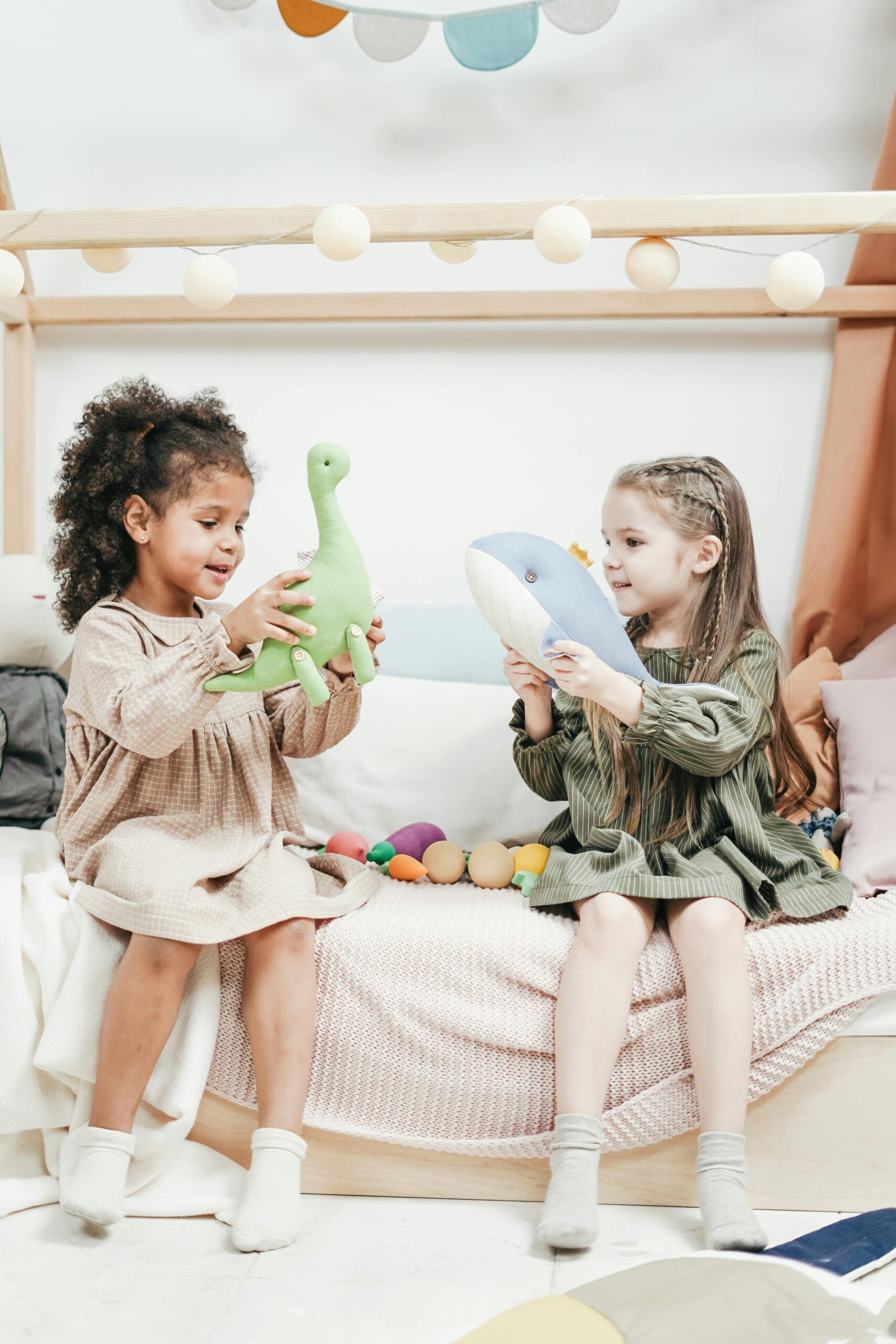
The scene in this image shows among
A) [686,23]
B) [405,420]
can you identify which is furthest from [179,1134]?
[686,23]

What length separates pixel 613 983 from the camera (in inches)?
40.4

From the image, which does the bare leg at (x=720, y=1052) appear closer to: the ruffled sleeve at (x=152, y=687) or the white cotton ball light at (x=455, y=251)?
the ruffled sleeve at (x=152, y=687)

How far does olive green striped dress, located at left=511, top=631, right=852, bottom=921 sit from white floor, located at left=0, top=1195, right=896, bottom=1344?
0.95 feet

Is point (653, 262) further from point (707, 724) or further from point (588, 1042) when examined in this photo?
point (588, 1042)

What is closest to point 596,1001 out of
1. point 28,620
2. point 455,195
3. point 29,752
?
point 29,752

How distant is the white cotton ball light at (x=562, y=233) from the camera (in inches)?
40.9

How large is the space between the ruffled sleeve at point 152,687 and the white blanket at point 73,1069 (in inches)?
6.9

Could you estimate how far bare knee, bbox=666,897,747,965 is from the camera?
103 centimetres

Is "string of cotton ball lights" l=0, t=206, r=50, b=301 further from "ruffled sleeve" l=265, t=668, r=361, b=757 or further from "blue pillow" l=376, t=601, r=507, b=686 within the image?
"blue pillow" l=376, t=601, r=507, b=686

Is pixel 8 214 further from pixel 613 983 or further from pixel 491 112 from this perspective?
pixel 613 983

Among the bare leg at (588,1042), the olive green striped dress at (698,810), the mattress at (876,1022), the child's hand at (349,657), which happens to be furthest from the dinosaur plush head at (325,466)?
the mattress at (876,1022)

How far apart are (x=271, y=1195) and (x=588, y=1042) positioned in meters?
0.30

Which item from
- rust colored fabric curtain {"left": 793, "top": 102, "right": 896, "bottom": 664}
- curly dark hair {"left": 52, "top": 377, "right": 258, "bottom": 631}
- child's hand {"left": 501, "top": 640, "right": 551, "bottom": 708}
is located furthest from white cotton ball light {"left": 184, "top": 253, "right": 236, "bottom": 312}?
rust colored fabric curtain {"left": 793, "top": 102, "right": 896, "bottom": 664}

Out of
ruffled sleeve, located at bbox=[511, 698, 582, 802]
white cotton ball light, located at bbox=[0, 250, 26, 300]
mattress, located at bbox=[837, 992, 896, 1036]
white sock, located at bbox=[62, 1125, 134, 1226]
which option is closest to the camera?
white sock, located at bbox=[62, 1125, 134, 1226]
